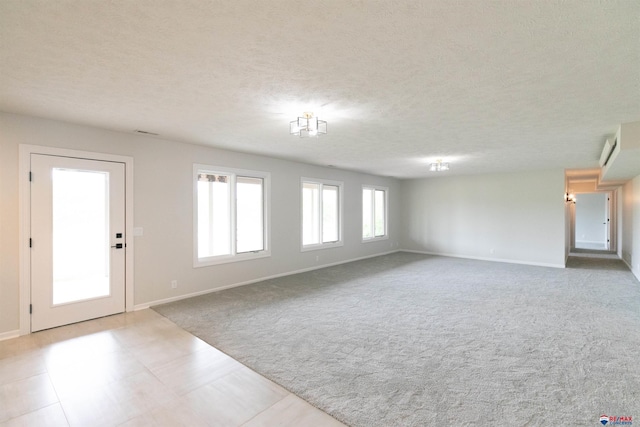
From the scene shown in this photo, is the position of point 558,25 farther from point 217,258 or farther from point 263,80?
point 217,258

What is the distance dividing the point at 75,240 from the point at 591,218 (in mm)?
15425

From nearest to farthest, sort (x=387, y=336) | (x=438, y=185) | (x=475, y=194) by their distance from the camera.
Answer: (x=387, y=336), (x=475, y=194), (x=438, y=185)

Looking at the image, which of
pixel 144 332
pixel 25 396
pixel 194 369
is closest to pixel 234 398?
pixel 194 369

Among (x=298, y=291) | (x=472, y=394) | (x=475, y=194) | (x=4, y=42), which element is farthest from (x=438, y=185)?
(x=4, y=42)

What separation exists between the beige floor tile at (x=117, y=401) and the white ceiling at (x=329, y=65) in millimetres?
2494

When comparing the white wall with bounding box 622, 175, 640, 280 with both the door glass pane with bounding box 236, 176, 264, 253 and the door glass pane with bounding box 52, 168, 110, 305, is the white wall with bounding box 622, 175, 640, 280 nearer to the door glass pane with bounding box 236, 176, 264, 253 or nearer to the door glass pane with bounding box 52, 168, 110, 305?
the door glass pane with bounding box 236, 176, 264, 253

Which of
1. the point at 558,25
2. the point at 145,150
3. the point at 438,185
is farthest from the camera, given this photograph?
the point at 438,185

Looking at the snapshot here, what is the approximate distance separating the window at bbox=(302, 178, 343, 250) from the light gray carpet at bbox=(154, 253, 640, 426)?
5.11 ft

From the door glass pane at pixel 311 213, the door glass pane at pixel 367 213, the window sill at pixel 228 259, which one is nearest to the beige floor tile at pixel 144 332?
the window sill at pixel 228 259

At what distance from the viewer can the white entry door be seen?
3498mm

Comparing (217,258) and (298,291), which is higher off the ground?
(217,258)

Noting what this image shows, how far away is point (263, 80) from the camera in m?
2.48

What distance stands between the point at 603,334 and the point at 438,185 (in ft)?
21.0

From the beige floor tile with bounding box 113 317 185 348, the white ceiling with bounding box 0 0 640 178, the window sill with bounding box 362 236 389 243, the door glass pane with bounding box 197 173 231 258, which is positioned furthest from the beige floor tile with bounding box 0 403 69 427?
the window sill with bounding box 362 236 389 243
